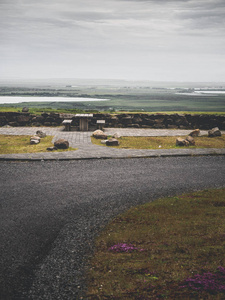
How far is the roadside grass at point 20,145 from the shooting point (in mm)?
14748

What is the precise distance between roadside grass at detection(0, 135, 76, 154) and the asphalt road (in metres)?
2.28

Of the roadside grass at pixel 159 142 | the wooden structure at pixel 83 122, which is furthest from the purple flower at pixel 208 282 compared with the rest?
the wooden structure at pixel 83 122

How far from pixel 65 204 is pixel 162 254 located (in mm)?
3648

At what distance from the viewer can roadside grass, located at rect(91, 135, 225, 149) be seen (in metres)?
16.6

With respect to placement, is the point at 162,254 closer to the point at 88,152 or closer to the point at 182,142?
the point at 88,152

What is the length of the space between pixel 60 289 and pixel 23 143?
1279cm

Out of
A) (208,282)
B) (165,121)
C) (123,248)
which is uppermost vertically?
(165,121)

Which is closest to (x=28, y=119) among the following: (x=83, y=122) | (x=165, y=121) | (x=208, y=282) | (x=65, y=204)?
(x=83, y=122)

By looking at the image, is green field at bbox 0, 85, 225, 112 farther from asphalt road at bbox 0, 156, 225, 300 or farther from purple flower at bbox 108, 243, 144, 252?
purple flower at bbox 108, 243, 144, 252

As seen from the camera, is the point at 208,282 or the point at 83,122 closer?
the point at 208,282

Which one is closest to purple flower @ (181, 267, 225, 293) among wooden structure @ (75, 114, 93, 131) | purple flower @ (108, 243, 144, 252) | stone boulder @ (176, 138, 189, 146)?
purple flower @ (108, 243, 144, 252)

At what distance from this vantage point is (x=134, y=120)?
23359 mm

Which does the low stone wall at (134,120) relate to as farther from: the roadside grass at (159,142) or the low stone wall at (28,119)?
the roadside grass at (159,142)

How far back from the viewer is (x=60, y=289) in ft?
16.1
